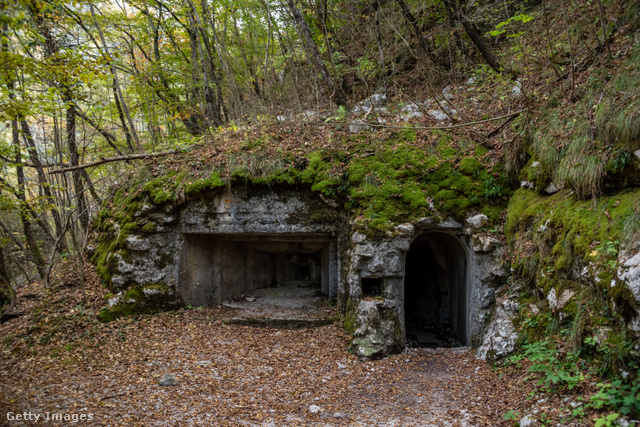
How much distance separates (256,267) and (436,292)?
449 centimetres

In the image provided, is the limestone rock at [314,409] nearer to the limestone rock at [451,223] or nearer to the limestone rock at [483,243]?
the limestone rock at [483,243]

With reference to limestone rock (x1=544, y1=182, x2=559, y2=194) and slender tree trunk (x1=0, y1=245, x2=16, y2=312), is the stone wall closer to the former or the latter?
limestone rock (x1=544, y1=182, x2=559, y2=194)

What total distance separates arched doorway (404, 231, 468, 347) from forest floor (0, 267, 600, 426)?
4.68ft

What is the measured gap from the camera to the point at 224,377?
4.80 m

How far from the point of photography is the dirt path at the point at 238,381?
382cm

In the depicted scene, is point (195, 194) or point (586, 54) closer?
point (586, 54)

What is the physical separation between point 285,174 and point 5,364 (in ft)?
16.7

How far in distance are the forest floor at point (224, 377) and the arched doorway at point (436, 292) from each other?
4.68 feet

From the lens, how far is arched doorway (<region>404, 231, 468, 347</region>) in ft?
21.4

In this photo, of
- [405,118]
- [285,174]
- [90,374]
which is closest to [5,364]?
[90,374]

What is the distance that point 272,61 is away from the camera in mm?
9008

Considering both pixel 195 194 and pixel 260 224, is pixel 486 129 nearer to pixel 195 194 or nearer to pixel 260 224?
pixel 260 224

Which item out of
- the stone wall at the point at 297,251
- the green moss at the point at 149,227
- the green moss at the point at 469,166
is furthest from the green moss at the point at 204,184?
the green moss at the point at 469,166

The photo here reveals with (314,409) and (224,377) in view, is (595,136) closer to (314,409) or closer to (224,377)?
(314,409)
